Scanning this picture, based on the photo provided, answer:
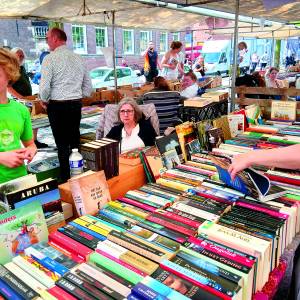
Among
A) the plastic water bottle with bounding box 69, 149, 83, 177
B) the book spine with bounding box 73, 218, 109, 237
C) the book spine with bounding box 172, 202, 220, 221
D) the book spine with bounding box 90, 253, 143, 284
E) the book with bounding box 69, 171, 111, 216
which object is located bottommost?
the book spine with bounding box 90, 253, 143, 284

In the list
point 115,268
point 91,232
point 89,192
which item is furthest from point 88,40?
point 115,268

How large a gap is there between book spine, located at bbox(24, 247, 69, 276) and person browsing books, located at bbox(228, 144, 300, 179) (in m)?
0.87

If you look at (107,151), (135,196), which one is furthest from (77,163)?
(135,196)

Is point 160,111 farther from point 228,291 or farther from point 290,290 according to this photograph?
point 228,291

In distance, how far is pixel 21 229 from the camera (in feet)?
3.92

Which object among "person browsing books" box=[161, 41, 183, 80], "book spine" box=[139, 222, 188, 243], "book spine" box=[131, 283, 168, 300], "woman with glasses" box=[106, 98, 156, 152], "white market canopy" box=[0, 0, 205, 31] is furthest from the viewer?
"person browsing books" box=[161, 41, 183, 80]

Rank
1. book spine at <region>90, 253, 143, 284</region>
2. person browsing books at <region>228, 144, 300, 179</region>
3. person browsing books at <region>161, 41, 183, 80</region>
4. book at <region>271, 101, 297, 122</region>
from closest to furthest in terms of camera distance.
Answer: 1. book spine at <region>90, 253, 143, 284</region>
2. person browsing books at <region>228, 144, 300, 179</region>
3. book at <region>271, 101, 297, 122</region>
4. person browsing books at <region>161, 41, 183, 80</region>

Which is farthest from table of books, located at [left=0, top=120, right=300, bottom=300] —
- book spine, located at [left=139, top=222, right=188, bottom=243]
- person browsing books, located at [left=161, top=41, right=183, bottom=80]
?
person browsing books, located at [left=161, top=41, right=183, bottom=80]

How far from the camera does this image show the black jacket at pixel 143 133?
294cm

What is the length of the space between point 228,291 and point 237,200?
0.64 meters

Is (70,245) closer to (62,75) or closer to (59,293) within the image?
(59,293)

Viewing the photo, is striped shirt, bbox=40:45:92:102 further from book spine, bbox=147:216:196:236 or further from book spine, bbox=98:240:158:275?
book spine, bbox=98:240:158:275

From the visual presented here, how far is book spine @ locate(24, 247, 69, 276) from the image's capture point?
3.56 ft

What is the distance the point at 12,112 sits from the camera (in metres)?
1.82
